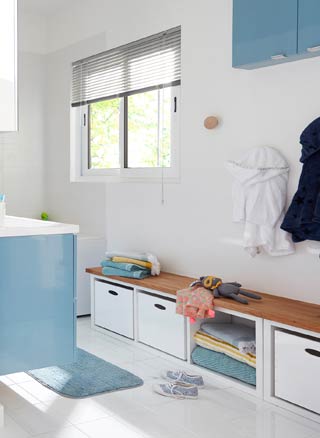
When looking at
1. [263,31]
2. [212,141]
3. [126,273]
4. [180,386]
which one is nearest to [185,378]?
[180,386]

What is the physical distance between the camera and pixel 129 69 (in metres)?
4.68

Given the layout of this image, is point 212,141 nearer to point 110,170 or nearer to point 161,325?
point 161,325

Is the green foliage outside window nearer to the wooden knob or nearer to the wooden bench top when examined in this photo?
the wooden knob

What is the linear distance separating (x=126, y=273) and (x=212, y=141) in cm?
102

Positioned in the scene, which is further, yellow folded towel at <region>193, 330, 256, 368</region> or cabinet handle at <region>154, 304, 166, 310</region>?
cabinet handle at <region>154, 304, 166, 310</region>

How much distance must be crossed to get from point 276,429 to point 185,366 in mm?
943

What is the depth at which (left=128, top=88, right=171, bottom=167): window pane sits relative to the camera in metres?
4.39

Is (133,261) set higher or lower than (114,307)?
higher

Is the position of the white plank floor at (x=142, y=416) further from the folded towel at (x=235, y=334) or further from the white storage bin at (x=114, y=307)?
the white storage bin at (x=114, y=307)

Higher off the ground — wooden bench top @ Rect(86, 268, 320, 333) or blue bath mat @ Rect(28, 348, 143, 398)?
wooden bench top @ Rect(86, 268, 320, 333)

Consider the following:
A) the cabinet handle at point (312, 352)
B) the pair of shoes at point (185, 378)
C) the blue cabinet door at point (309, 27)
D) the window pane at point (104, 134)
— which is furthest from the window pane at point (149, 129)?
the cabinet handle at point (312, 352)

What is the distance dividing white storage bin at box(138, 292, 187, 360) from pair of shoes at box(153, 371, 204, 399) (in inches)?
10.9

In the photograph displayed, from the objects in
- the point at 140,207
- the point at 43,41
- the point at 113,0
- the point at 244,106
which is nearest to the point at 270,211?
the point at 244,106

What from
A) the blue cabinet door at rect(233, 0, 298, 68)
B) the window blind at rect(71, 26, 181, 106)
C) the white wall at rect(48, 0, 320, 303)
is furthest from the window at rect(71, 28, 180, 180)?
the blue cabinet door at rect(233, 0, 298, 68)
